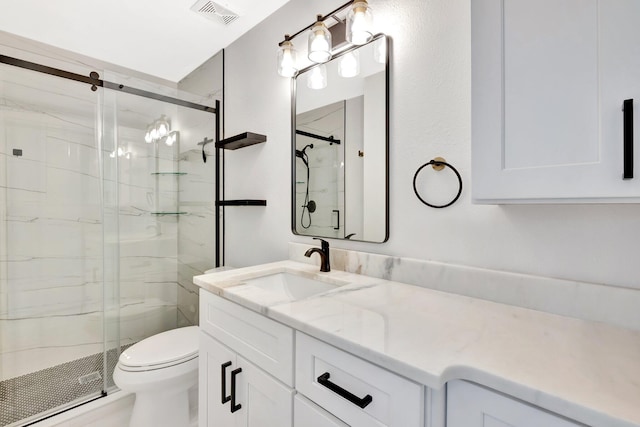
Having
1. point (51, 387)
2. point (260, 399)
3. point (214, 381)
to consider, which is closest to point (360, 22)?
point (260, 399)

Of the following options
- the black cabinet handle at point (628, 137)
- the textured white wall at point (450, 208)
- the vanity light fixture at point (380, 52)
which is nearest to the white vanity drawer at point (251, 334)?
the textured white wall at point (450, 208)

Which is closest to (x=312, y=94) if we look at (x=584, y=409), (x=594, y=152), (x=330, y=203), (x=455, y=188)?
(x=330, y=203)

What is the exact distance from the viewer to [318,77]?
154cm

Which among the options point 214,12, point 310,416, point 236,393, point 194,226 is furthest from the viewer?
point 194,226

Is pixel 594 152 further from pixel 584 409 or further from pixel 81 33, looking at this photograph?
pixel 81 33

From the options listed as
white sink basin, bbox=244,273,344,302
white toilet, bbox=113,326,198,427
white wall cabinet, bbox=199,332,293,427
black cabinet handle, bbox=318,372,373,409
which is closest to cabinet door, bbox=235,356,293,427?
white wall cabinet, bbox=199,332,293,427

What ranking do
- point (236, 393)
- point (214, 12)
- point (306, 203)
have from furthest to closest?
point (214, 12) < point (306, 203) < point (236, 393)

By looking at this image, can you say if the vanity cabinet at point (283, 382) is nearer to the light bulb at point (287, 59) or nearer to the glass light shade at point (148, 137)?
the light bulb at point (287, 59)

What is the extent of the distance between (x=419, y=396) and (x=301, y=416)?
0.38 m

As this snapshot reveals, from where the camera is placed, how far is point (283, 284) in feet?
4.83

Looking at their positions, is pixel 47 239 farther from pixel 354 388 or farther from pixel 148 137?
pixel 354 388

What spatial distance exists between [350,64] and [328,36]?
16cm

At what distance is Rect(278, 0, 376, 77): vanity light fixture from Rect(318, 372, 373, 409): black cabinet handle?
1.21 metres

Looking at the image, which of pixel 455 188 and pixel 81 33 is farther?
pixel 81 33
